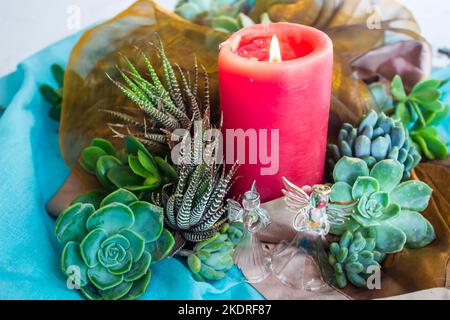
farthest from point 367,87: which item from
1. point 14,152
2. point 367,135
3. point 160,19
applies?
point 14,152

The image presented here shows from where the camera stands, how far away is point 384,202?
0.43 m

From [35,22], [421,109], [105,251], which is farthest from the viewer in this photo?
[35,22]

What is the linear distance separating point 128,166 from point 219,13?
24 cm

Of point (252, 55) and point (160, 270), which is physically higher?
point (252, 55)

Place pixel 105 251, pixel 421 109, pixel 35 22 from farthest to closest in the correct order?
1. pixel 35 22
2. pixel 421 109
3. pixel 105 251

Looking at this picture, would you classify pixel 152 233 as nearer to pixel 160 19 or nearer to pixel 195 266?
pixel 195 266

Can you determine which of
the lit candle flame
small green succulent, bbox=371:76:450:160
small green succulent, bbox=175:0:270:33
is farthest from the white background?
the lit candle flame

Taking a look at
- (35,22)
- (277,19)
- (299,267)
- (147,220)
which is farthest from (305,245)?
(35,22)

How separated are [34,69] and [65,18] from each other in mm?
116

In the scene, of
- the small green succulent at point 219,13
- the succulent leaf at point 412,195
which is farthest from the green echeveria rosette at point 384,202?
the small green succulent at point 219,13

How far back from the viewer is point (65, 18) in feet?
2.37

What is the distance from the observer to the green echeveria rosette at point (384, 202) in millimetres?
434

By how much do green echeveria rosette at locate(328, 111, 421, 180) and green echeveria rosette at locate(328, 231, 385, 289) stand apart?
0.07 metres

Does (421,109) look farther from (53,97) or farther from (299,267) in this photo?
(53,97)
